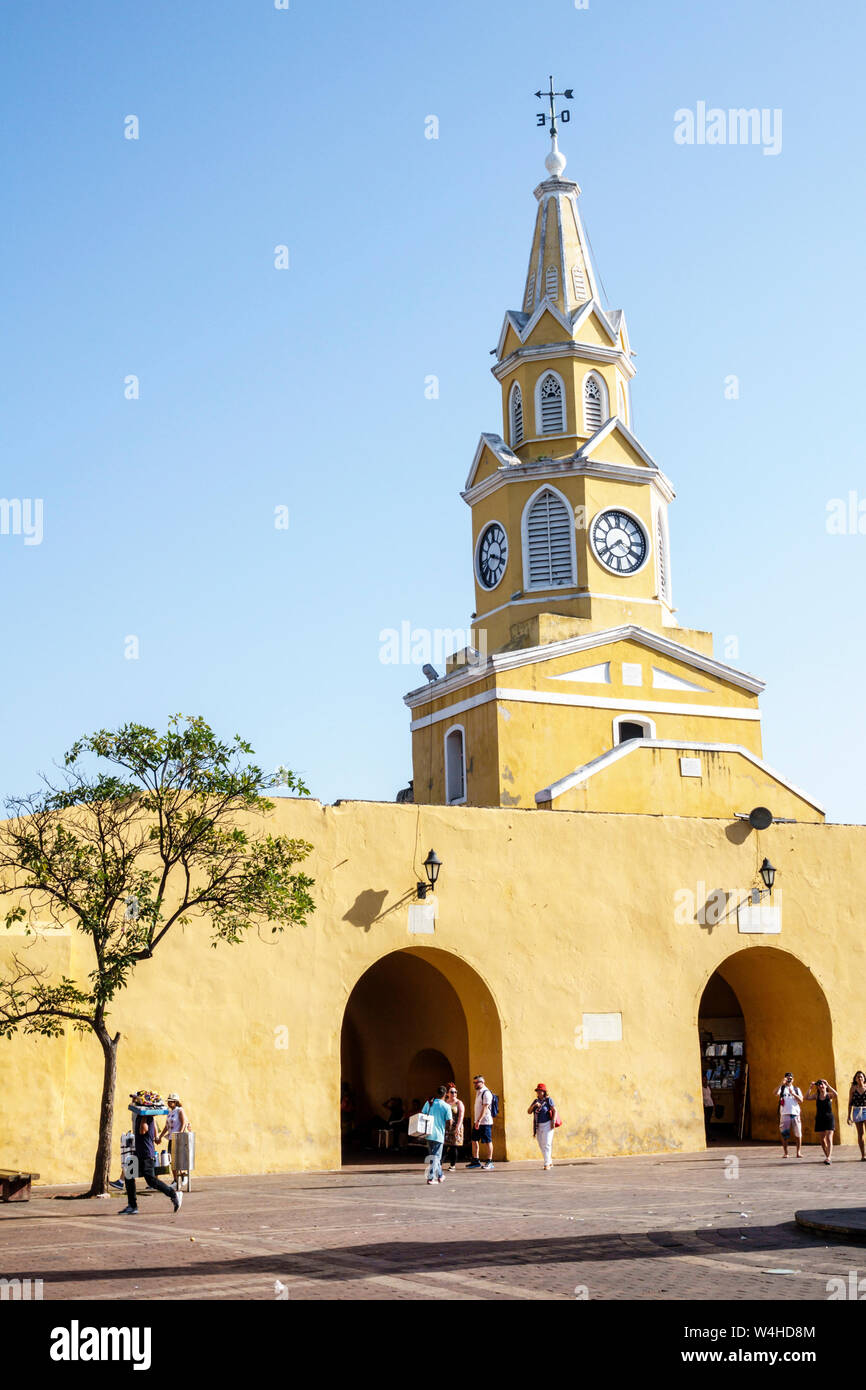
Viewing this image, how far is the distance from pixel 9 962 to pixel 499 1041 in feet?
26.0

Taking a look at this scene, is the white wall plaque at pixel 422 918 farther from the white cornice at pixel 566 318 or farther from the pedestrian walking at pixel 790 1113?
the white cornice at pixel 566 318

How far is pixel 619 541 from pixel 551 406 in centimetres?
369

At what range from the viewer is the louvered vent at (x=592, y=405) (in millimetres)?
31969

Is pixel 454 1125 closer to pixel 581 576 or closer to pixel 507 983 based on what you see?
pixel 507 983

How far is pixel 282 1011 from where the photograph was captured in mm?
21344

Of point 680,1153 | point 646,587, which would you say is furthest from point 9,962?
point 646,587

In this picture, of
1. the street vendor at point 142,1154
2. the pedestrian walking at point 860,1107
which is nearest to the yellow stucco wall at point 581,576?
the pedestrian walking at point 860,1107

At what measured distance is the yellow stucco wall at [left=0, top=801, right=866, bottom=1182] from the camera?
2034 centimetres

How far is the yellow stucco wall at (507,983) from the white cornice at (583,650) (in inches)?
187

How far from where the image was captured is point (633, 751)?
89.8 feet

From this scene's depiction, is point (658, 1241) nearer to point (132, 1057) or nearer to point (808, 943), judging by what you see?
point (132, 1057)

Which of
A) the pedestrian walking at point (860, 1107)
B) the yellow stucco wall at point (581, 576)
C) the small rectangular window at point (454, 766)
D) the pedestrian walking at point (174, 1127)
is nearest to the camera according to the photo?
the pedestrian walking at point (174, 1127)

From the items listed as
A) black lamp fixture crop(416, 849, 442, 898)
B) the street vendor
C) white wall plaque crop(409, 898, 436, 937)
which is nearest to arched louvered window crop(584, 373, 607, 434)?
black lamp fixture crop(416, 849, 442, 898)

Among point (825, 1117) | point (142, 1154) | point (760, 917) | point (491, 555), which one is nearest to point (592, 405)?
point (491, 555)
